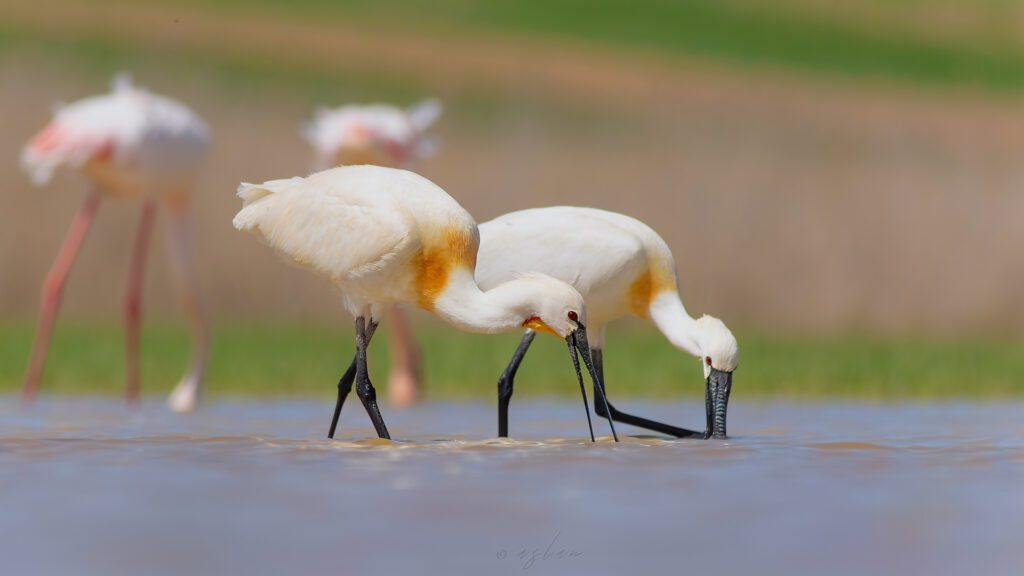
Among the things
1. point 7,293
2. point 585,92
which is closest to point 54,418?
point 7,293

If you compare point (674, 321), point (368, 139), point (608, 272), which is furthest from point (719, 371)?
point (368, 139)

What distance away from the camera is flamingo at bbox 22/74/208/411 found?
35.8 ft

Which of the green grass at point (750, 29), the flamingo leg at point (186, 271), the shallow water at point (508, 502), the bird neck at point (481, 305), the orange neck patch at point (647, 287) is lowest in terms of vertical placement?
the shallow water at point (508, 502)

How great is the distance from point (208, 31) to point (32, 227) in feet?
48.9

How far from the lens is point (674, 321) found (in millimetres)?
8469

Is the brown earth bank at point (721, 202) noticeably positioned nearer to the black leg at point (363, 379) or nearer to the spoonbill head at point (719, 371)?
the black leg at point (363, 379)

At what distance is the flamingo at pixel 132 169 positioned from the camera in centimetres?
1090

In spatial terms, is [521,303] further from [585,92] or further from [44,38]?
[44,38]

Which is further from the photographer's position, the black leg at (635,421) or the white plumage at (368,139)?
the white plumage at (368,139)

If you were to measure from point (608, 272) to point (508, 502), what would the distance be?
9.36 ft

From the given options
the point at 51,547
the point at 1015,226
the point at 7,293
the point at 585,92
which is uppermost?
the point at 585,92

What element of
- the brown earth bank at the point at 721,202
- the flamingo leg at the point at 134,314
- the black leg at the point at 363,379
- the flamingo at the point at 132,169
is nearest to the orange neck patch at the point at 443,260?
the black leg at the point at 363,379

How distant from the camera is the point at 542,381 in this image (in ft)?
38.0

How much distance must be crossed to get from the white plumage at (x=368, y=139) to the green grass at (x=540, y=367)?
1299 millimetres
